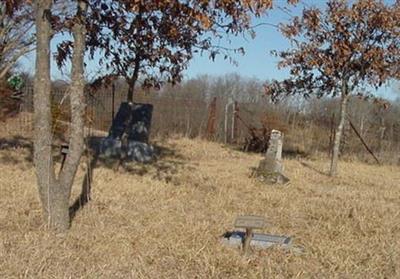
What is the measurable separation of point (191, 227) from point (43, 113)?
7.24 feet

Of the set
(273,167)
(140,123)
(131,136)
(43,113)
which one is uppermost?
(43,113)

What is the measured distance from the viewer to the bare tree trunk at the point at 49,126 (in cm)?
588

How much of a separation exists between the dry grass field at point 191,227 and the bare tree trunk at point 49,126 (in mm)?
308

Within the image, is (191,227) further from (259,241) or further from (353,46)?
(353,46)

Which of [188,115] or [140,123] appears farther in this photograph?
[188,115]

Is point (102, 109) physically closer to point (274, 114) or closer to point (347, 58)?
point (274, 114)

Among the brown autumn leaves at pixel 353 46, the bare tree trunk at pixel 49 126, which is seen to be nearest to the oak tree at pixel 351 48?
the brown autumn leaves at pixel 353 46

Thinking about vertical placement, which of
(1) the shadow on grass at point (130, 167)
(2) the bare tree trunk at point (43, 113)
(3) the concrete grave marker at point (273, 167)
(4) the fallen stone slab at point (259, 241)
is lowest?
(1) the shadow on grass at point (130, 167)

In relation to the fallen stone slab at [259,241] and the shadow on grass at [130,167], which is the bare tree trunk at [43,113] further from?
the fallen stone slab at [259,241]

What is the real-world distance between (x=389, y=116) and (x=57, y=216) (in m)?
18.2

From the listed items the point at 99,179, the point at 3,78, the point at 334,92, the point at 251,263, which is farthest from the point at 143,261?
the point at 3,78

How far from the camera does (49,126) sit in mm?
5945

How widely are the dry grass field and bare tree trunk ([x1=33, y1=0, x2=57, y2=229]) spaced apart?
0.46 metres

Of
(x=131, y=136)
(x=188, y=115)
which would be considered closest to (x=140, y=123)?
(x=131, y=136)
